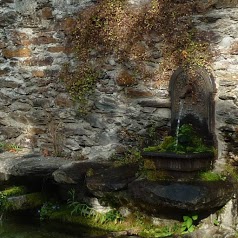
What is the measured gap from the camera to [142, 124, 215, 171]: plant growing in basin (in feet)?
13.1

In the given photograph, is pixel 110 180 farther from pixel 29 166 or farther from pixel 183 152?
pixel 29 166

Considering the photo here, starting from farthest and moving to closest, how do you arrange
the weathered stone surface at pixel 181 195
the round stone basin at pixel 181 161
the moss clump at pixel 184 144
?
the moss clump at pixel 184 144 → the round stone basin at pixel 181 161 → the weathered stone surface at pixel 181 195

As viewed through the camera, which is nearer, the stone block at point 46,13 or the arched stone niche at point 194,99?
the arched stone niche at point 194,99

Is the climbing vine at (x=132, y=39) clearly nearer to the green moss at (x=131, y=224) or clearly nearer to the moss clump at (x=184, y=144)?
the moss clump at (x=184, y=144)

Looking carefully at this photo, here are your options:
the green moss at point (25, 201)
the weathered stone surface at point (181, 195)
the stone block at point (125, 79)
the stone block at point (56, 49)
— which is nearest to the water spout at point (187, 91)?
the stone block at point (125, 79)

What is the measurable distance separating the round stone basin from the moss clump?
0.08m

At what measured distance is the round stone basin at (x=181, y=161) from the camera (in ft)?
13.1

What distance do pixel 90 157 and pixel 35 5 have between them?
1.87 m

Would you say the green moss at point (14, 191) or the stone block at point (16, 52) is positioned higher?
the stone block at point (16, 52)

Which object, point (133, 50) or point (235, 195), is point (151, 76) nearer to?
point (133, 50)

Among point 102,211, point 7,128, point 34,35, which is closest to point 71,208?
point 102,211

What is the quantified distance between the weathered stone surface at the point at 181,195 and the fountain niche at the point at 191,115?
211 millimetres

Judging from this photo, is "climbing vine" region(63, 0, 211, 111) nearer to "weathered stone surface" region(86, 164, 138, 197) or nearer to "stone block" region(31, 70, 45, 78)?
"stone block" region(31, 70, 45, 78)

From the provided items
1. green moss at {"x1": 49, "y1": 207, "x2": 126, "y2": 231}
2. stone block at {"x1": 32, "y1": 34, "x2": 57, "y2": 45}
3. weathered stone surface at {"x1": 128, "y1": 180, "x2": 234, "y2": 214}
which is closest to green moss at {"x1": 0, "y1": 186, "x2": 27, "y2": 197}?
green moss at {"x1": 49, "y1": 207, "x2": 126, "y2": 231}
